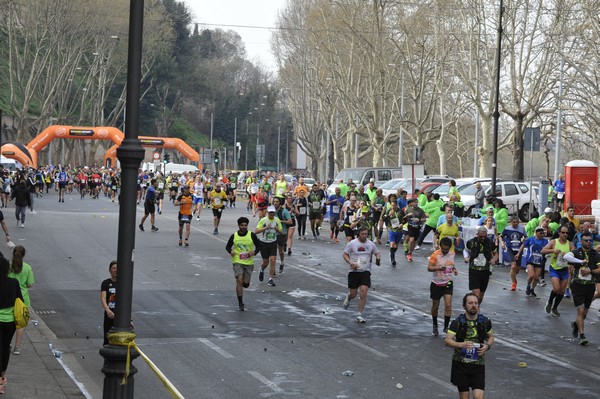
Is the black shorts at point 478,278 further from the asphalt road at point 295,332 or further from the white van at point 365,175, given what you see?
the white van at point 365,175

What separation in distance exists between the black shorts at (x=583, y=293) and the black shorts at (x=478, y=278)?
6.42 feet

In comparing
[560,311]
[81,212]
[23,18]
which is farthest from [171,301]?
[23,18]

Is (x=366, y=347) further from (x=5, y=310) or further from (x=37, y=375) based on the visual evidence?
(x=5, y=310)

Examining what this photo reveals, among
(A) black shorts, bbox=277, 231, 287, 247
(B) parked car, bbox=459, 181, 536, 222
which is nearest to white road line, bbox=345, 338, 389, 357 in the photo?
(A) black shorts, bbox=277, 231, 287, 247

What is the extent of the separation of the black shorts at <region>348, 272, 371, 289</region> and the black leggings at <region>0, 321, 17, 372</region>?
7291 mm

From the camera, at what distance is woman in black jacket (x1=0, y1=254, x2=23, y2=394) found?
11.0m

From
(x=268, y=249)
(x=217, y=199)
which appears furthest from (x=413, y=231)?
(x=217, y=199)

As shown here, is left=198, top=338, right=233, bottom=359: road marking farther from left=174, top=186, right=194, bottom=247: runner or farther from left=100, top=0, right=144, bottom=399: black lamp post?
left=174, top=186, right=194, bottom=247: runner

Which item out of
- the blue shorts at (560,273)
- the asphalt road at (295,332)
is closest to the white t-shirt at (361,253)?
the asphalt road at (295,332)

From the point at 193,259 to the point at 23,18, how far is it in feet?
159

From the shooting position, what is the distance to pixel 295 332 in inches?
627

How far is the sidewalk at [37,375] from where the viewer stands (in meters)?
10.9

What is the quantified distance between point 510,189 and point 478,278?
79.5 feet

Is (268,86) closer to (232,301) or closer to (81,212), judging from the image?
(81,212)
